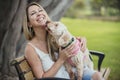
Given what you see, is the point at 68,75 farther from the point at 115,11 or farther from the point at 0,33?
the point at 115,11

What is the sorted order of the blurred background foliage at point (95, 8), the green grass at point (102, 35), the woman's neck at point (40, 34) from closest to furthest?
the woman's neck at point (40, 34)
the green grass at point (102, 35)
the blurred background foliage at point (95, 8)

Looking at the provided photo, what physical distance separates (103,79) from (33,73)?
54 centimetres

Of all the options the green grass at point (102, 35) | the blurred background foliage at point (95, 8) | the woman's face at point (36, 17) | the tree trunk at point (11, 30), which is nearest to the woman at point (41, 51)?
the woman's face at point (36, 17)

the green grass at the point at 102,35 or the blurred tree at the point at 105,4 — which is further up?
the blurred tree at the point at 105,4

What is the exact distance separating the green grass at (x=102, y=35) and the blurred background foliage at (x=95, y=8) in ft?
1.47

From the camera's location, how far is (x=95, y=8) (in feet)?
44.5

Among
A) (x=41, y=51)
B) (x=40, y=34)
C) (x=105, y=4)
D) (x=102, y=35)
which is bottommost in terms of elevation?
(x=102, y=35)

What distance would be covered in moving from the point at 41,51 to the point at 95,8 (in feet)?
34.3

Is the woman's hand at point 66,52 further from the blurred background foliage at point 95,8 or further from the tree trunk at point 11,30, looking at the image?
the blurred background foliage at point 95,8

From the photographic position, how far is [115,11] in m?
13.3

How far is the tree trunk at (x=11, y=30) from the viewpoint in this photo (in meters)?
4.70

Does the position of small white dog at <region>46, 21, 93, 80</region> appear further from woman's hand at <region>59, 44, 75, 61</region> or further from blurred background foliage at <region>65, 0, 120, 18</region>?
blurred background foliage at <region>65, 0, 120, 18</region>

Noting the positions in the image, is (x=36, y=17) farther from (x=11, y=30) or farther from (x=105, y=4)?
(x=105, y=4)

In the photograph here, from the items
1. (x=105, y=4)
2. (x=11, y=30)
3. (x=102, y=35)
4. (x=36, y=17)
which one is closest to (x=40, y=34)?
(x=36, y=17)
